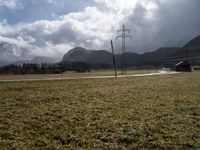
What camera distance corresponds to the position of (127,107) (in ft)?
41.4

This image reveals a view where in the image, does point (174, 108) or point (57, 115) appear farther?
point (174, 108)

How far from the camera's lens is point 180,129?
845 centimetres

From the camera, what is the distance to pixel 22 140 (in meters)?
7.38

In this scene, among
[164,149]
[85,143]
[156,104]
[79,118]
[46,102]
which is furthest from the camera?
[46,102]

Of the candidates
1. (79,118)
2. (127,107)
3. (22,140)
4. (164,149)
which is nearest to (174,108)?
(127,107)

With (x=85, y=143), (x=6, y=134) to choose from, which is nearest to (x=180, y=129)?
(x=85, y=143)

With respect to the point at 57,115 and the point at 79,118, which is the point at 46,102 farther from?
the point at 79,118

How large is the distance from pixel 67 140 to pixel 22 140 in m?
1.30

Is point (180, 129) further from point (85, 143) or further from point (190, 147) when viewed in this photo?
point (85, 143)

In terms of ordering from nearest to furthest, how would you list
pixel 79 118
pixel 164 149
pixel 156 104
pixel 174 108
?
pixel 164 149, pixel 79 118, pixel 174 108, pixel 156 104

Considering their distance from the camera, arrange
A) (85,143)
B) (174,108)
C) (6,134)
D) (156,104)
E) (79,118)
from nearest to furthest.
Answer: (85,143)
(6,134)
(79,118)
(174,108)
(156,104)

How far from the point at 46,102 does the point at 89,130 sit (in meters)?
6.67

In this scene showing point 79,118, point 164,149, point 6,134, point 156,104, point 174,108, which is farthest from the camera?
point 156,104

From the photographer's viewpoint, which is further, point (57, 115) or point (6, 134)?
point (57, 115)
